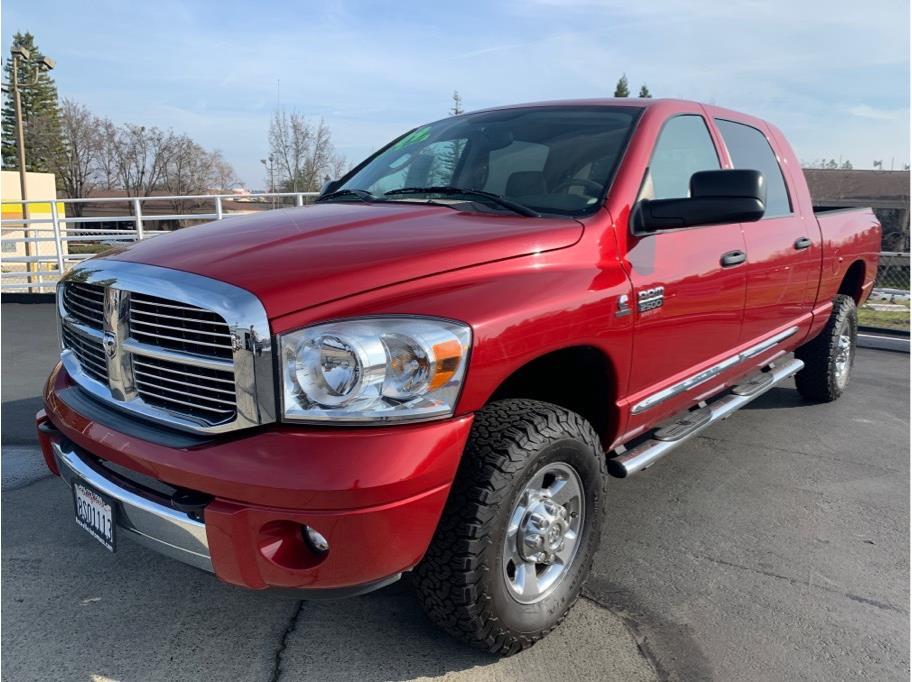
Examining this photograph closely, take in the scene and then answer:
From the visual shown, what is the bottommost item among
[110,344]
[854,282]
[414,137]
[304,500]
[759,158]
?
[304,500]

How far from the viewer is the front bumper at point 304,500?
1.79 metres

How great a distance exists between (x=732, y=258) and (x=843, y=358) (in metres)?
2.81

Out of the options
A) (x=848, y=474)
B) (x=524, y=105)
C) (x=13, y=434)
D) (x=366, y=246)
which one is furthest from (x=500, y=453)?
(x=13, y=434)

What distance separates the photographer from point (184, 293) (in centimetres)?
196

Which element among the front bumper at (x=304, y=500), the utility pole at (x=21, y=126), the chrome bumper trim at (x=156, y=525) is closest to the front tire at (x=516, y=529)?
the front bumper at (x=304, y=500)

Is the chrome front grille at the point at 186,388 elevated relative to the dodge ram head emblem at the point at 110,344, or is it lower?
lower

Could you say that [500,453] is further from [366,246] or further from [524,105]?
[524,105]

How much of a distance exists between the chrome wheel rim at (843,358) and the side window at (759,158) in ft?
5.33

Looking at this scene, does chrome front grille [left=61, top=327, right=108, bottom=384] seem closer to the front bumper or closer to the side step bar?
the front bumper

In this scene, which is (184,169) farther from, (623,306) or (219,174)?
(623,306)

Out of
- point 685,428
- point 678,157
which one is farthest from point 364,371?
point 678,157

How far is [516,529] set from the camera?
2254 millimetres

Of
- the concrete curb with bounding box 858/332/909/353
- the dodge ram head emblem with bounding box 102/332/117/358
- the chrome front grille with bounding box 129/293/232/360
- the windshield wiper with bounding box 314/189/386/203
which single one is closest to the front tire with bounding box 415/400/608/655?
the chrome front grille with bounding box 129/293/232/360

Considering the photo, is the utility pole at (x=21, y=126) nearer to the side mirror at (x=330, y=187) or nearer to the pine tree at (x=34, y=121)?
the side mirror at (x=330, y=187)
